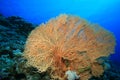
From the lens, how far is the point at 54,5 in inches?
978

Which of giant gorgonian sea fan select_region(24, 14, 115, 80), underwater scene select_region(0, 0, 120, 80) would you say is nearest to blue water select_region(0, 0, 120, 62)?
underwater scene select_region(0, 0, 120, 80)

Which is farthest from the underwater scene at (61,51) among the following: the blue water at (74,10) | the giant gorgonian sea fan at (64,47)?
the blue water at (74,10)

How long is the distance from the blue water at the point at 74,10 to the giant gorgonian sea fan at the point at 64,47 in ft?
50.2

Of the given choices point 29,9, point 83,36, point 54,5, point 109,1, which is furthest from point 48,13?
point 83,36

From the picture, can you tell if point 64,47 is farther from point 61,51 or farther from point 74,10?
point 74,10

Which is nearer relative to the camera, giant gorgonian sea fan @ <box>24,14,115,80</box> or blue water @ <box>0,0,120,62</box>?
giant gorgonian sea fan @ <box>24,14,115,80</box>

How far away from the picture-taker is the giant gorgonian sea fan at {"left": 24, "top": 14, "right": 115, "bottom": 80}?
4.36 m

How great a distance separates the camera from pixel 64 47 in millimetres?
4391

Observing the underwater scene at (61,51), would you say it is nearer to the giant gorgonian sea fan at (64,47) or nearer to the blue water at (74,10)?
the giant gorgonian sea fan at (64,47)

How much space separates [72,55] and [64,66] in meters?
0.33

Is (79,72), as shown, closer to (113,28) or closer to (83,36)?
(83,36)

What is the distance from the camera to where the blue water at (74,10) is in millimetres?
20828

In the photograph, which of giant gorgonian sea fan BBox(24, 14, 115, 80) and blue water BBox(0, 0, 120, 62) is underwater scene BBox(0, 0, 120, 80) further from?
blue water BBox(0, 0, 120, 62)

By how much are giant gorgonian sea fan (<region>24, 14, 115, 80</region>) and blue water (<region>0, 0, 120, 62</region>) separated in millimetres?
15291
